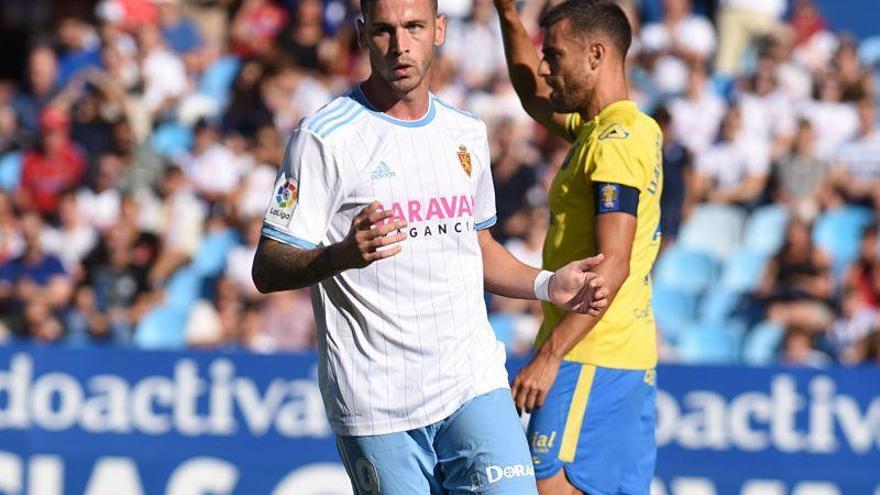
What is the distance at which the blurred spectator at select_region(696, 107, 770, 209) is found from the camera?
1311 centimetres

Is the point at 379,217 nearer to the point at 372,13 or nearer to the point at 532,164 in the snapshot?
the point at 372,13

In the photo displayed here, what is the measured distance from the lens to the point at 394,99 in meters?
5.20

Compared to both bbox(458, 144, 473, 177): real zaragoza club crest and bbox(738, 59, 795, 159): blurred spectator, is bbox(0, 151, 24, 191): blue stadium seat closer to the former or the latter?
bbox(738, 59, 795, 159): blurred spectator

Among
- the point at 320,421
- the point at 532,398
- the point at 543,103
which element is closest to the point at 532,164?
the point at 320,421

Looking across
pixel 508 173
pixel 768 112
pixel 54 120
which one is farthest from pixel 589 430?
pixel 54 120

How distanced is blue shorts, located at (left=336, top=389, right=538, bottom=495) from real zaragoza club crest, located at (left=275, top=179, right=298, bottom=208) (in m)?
0.85

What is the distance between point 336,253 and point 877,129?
10.4m

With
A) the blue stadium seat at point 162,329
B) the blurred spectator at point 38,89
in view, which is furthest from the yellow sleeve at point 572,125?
the blurred spectator at point 38,89

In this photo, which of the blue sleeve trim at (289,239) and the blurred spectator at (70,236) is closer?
the blue sleeve trim at (289,239)

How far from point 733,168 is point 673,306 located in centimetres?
167

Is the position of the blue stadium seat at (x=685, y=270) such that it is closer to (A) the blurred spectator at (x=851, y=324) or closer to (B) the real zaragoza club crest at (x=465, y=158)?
(A) the blurred spectator at (x=851, y=324)

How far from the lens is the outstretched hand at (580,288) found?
17.0 feet

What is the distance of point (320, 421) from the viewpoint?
9.64m

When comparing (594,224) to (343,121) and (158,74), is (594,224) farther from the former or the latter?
(158,74)
